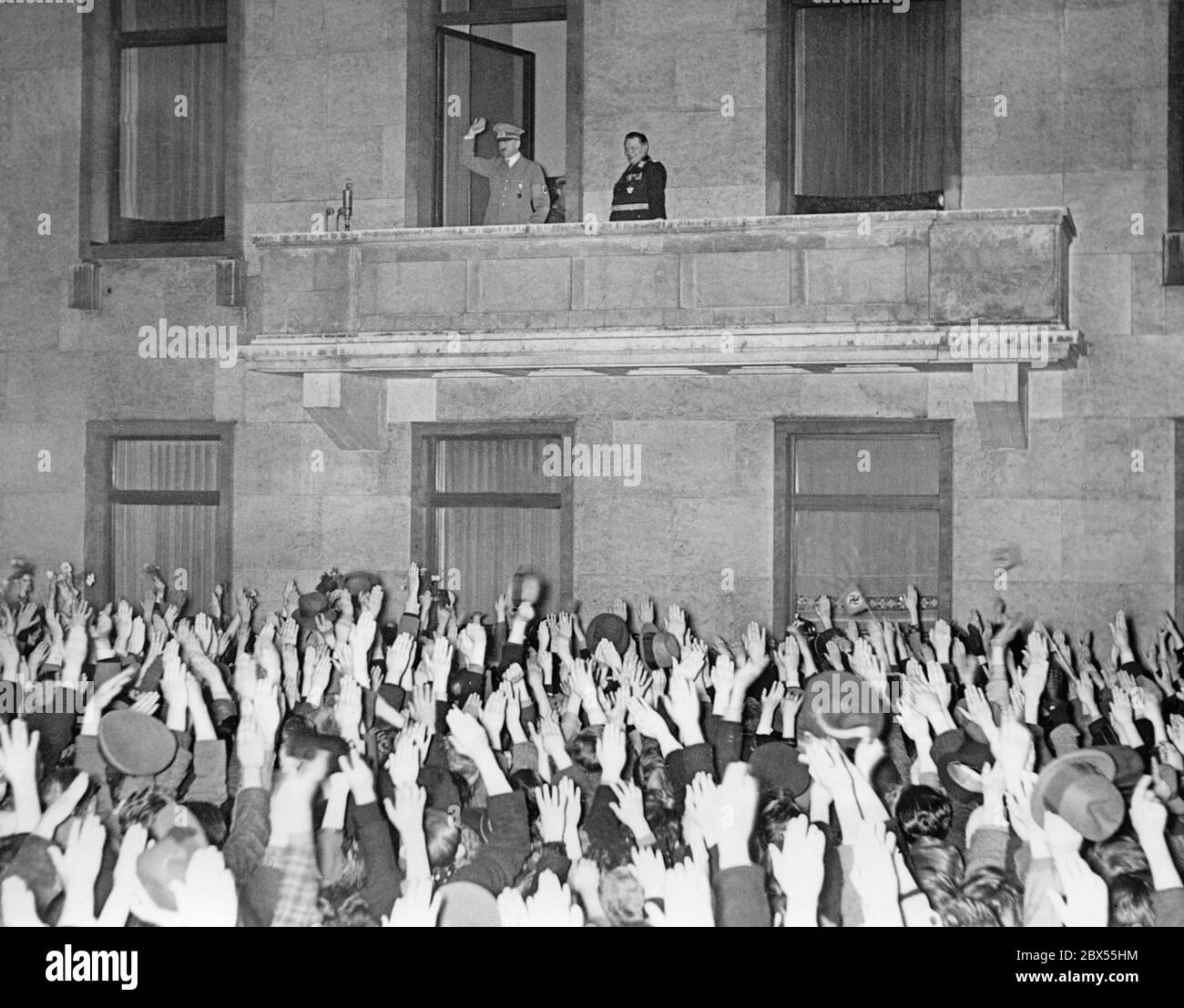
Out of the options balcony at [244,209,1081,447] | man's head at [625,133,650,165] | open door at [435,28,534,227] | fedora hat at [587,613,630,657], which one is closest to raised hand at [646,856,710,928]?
fedora hat at [587,613,630,657]

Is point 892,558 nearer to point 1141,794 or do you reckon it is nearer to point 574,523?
point 574,523

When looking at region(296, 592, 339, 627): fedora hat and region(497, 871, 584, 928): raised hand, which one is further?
region(296, 592, 339, 627): fedora hat

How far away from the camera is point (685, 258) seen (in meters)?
13.0

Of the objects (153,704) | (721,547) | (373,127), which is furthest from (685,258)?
(153,704)

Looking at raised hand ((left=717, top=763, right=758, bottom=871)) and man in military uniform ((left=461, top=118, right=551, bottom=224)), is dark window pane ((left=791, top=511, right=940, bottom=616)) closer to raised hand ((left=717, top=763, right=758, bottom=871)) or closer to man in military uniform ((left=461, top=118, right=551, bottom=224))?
man in military uniform ((left=461, top=118, right=551, bottom=224))

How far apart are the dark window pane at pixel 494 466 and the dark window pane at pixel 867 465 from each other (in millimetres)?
2419

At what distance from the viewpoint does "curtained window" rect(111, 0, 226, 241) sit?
16.1 meters

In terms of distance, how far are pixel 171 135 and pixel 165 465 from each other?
347 centimetres

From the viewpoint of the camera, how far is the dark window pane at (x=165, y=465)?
52.2 feet

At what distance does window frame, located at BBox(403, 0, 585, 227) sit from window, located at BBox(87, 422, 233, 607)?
3100 mm

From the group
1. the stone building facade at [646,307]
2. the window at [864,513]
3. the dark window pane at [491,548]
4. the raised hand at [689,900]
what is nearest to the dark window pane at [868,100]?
the stone building facade at [646,307]
